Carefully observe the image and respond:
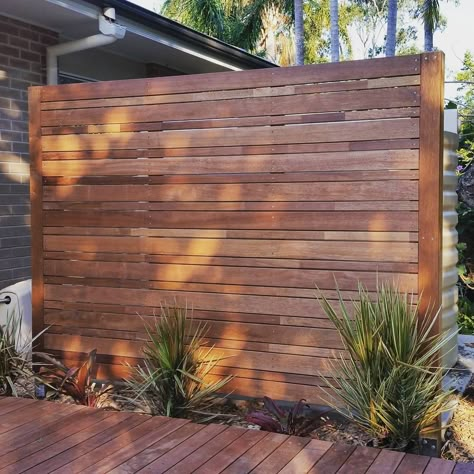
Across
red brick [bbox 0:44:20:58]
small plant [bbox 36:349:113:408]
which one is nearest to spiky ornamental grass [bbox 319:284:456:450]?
small plant [bbox 36:349:113:408]

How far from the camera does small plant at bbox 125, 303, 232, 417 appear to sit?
12.3 ft

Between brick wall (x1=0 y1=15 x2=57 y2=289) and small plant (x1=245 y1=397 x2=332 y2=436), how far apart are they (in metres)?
3.11

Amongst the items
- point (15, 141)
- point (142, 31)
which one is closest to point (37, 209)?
point (15, 141)

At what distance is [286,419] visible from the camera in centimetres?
351

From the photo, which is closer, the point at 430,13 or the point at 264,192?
the point at 264,192

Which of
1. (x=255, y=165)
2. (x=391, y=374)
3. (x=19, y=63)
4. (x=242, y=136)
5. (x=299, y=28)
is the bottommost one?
(x=391, y=374)

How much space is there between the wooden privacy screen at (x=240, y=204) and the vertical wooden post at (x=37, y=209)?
1 centimetres

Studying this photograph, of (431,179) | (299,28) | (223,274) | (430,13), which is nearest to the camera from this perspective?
(431,179)

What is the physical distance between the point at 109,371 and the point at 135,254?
2.65ft

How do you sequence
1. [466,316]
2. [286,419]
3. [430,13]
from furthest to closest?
[430,13]
[466,316]
[286,419]

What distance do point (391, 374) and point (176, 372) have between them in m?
1.31

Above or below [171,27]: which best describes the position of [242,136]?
below

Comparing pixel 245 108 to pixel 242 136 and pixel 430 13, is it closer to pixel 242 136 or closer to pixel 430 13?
pixel 242 136

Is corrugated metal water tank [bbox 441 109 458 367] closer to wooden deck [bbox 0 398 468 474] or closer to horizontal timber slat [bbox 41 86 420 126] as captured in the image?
horizontal timber slat [bbox 41 86 420 126]
